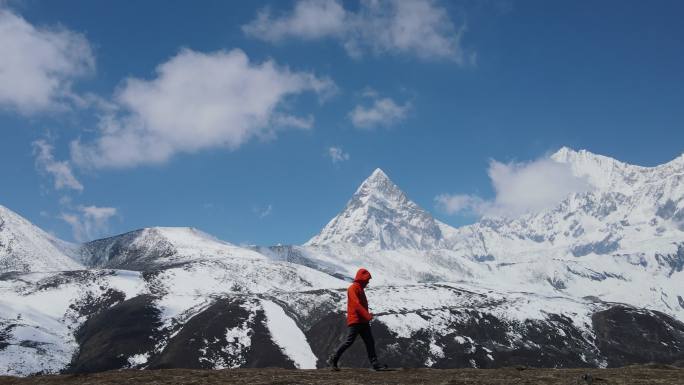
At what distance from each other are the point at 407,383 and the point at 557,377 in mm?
5785

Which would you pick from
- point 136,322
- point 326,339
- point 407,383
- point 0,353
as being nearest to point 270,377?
point 407,383

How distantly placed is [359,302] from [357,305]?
6.0 inches

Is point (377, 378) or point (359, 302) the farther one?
point (359, 302)

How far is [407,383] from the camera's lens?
20.8m

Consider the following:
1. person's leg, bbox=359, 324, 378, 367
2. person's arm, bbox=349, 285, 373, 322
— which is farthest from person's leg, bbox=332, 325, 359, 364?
person's arm, bbox=349, 285, 373, 322

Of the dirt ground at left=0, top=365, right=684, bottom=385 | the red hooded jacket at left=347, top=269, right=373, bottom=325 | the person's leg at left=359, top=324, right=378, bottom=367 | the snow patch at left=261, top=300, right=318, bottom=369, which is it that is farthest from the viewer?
the snow patch at left=261, top=300, right=318, bottom=369

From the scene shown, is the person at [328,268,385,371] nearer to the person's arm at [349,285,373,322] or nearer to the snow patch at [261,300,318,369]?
the person's arm at [349,285,373,322]

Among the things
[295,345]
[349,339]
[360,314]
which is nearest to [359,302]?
[360,314]

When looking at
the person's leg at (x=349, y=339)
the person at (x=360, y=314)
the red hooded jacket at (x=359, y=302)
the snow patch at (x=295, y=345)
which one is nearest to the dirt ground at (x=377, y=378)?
the person's leg at (x=349, y=339)

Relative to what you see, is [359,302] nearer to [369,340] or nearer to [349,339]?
[369,340]

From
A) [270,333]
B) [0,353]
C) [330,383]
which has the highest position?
[270,333]

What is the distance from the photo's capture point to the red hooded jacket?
79.6 ft

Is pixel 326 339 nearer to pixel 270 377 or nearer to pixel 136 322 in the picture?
pixel 136 322

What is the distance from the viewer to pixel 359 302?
24.5 metres
